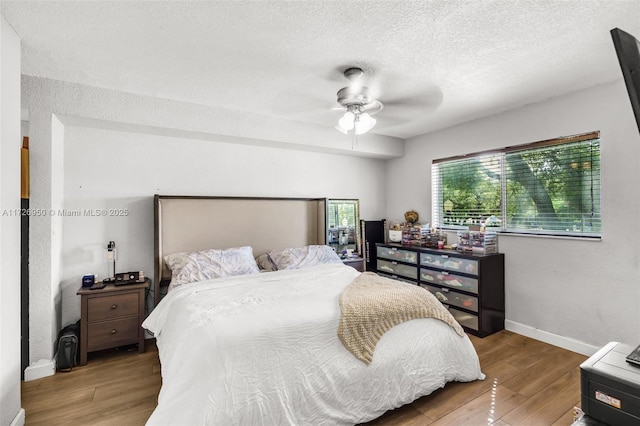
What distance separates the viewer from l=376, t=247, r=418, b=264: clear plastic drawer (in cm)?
387

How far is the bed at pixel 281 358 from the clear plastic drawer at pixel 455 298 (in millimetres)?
971

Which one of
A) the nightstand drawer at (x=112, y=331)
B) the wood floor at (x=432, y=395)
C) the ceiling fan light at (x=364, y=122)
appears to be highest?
the ceiling fan light at (x=364, y=122)

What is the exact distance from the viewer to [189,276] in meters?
2.78

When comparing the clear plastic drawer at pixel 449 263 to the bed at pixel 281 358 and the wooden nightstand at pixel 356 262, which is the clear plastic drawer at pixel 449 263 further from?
the bed at pixel 281 358

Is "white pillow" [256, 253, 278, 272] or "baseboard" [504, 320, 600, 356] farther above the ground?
"white pillow" [256, 253, 278, 272]

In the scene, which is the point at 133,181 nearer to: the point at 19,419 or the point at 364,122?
the point at 19,419

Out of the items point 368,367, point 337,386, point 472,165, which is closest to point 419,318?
point 368,367

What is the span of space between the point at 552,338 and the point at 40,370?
4.62 metres

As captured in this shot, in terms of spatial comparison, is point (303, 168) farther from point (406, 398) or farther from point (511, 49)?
point (406, 398)

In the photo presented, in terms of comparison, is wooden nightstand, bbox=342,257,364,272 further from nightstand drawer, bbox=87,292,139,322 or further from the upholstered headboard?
nightstand drawer, bbox=87,292,139,322

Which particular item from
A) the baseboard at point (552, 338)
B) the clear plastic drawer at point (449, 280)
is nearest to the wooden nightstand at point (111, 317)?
the clear plastic drawer at point (449, 280)

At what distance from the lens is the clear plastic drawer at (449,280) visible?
10.6 ft

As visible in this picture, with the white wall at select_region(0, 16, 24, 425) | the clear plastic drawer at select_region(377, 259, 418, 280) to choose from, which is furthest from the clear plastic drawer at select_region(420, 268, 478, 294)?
the white wall at select_region(0, 16, 24, 425)

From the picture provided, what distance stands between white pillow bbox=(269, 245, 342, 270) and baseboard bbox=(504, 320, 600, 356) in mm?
2066
